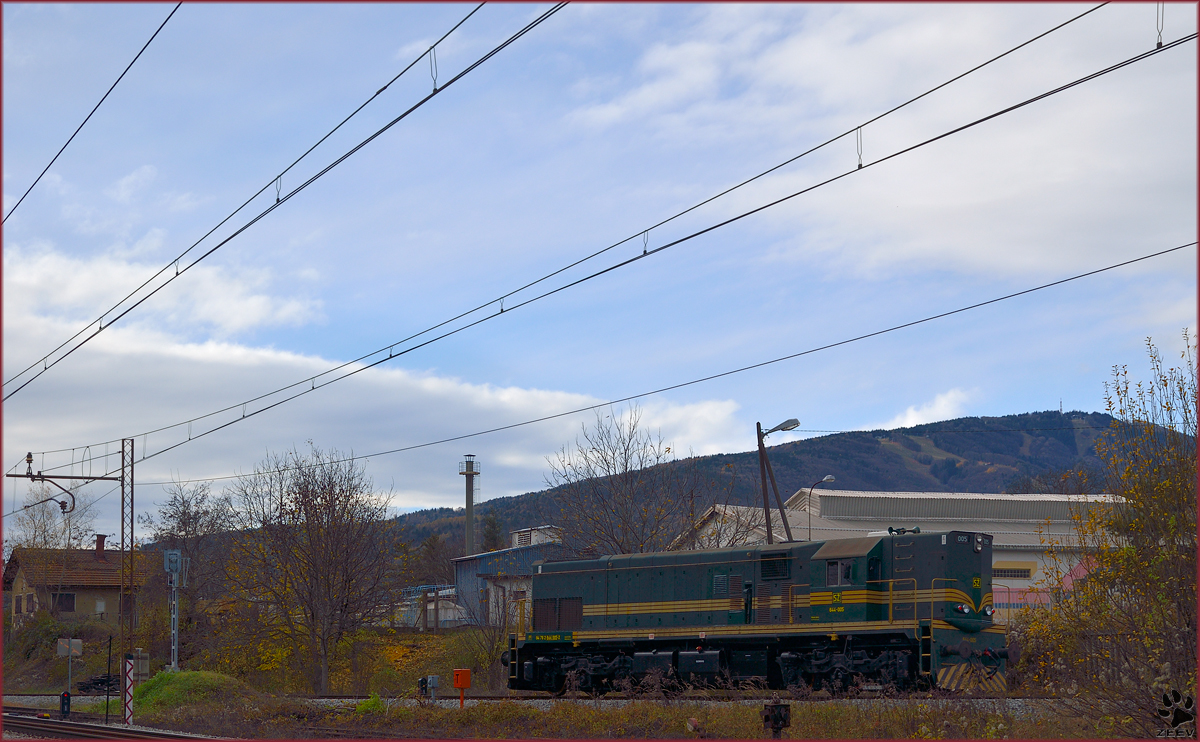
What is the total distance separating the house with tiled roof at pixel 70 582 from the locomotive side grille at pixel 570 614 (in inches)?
2179

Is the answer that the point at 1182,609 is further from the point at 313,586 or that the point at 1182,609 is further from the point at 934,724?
the point at 313,586

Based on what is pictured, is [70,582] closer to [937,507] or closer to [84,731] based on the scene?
[84,731]

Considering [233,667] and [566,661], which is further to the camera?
[233,667]

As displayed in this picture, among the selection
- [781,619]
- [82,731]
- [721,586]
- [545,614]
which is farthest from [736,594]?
[82,731]

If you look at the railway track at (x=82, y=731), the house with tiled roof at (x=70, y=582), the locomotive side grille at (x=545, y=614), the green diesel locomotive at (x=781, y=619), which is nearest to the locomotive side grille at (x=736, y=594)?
the green diesel locomotive at (x=781, y=619)

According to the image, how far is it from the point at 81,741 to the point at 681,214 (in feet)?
55.5

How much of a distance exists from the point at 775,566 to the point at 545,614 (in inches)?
310

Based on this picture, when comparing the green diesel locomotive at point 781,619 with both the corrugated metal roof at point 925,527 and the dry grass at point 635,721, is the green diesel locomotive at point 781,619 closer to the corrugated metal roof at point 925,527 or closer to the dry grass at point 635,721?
the dry grass at point 635,721

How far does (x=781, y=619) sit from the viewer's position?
2462 centimetres

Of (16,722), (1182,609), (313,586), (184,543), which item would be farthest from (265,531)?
(1182,609)

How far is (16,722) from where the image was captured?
2928 centimetres

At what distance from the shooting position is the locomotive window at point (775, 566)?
2509 cm

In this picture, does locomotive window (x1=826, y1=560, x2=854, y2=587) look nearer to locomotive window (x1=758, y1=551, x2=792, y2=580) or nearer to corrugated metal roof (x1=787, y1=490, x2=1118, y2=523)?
locomotive window (x1=758, y1=551, x2=792, y2=580)

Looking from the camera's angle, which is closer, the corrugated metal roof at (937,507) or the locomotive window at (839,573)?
the locomotive window at (839,573)
